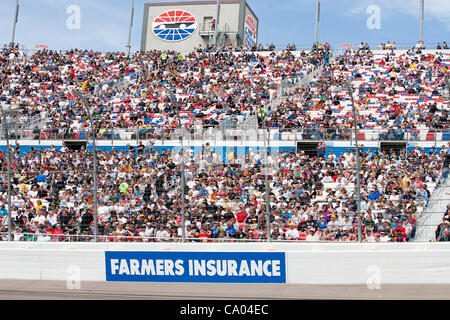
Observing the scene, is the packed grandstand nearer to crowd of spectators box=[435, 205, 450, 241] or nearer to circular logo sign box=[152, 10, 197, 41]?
crowd of spectators box=[435, 205, 450, 241]

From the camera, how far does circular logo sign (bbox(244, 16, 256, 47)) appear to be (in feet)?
139

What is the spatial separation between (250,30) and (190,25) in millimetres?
5235

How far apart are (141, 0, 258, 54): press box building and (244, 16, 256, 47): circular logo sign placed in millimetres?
446

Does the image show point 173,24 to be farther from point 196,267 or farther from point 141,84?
point 196,267

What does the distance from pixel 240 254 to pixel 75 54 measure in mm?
26315

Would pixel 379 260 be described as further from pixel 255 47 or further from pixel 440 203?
pixel 255 47

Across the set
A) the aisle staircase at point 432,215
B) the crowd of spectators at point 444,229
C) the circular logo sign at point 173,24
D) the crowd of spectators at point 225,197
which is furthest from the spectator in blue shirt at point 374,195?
the circular logo sign at point 173,24

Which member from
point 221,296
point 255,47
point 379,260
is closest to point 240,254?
point 221,296

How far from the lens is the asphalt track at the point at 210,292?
9315mm

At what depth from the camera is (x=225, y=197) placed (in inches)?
424

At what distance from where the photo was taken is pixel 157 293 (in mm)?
9859

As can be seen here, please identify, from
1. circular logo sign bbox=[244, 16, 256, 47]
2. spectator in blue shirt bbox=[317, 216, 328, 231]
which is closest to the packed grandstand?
spectator in blue shirt bbox=[317, 216, 328, 231]

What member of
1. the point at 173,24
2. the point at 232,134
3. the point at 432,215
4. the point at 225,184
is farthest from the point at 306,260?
the point at 173,24

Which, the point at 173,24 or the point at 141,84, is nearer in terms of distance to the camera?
the point at 141,84
